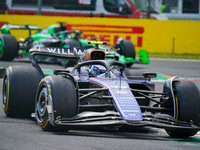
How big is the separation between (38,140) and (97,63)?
189cm

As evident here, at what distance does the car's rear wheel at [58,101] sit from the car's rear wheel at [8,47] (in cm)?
1043

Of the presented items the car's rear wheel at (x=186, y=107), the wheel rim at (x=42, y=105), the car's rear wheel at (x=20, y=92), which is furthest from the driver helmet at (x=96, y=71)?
the car's rear wheel at (x=186, y=107)

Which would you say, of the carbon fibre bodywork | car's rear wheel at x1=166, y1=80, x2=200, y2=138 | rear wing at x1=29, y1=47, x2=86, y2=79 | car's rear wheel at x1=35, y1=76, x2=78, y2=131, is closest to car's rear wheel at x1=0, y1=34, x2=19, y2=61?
rear wing at x1=29, y1=47, x2=86, y2=79

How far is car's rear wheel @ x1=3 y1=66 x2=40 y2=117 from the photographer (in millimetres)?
7121

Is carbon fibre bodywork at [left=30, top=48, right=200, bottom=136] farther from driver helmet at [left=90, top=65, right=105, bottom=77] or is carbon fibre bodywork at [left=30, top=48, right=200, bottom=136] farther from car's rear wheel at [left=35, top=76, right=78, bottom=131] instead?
driver helmet at [left=90, top=65, right=105, bottom=77]

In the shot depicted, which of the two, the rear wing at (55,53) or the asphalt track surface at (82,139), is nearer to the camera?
the asphalt track surface at (82,139)

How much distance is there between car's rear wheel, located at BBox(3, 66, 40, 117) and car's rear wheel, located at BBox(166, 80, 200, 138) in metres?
2.02

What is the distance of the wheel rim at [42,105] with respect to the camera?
6.32 metres

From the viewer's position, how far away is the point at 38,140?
5676mm

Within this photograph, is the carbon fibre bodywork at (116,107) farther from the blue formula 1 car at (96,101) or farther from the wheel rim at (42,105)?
the wheel rim at (42,105)

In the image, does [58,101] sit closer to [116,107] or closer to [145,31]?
[116,107]

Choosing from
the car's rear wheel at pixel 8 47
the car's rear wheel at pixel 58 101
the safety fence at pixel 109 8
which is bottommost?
the car's rear wheel at pixel 8 47

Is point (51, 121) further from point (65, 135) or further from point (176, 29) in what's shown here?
point (176, 29)

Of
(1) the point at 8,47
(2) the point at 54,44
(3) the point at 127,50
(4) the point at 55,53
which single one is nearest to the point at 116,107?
(4) the point at 55,53
